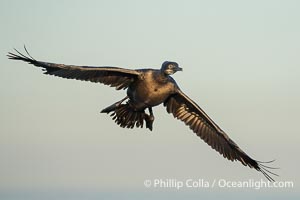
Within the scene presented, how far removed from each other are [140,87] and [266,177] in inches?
154

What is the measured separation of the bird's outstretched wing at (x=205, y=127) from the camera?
23250mm

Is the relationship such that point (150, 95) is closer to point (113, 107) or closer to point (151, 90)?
point (151, 90)

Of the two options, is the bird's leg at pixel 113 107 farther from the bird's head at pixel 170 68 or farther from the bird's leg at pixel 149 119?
the bird's head at pixel 170 68

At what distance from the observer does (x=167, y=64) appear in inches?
834

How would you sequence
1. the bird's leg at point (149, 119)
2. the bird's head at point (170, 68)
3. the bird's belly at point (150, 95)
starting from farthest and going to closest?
the bird's leg at point (149, 119) → the bird's belly at point (150, 95) → the bird's head at point (170, 68)

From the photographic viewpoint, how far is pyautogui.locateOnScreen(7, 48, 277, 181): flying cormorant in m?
21.4

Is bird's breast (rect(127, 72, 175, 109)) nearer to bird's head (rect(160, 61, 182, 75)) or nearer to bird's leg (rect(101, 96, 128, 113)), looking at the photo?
bird's head (rect(160, 61, 182, 75))

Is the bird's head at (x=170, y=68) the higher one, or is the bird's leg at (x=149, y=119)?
the bird's head at (x=170, y=68)

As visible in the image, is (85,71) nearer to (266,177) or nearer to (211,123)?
(211,123)

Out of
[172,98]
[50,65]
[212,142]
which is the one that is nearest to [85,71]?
[50,65]

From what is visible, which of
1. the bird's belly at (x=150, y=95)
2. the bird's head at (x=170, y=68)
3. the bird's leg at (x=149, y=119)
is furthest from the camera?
the bird's leg at (x=149, y=119)

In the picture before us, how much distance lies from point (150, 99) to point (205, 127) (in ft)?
9.31

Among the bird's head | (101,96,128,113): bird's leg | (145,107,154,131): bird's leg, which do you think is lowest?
(145,107,154,131): bird's leg

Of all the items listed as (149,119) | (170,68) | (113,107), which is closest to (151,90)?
(170,68)
